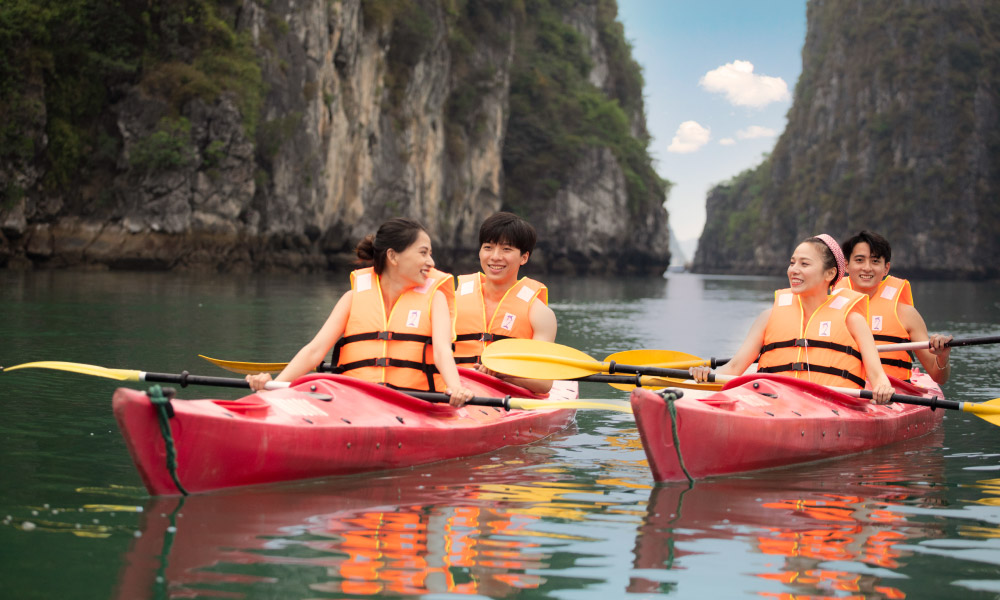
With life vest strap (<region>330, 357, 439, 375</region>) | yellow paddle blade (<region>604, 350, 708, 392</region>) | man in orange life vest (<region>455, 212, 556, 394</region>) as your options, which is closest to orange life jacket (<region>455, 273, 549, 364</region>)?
man in orange life vest (<region>455, 212, 556, 394</region>)

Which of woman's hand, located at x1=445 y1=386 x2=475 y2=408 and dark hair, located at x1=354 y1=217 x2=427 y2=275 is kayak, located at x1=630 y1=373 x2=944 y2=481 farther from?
dark hair, located at x1=354 y1=217 x2=427 y2=275

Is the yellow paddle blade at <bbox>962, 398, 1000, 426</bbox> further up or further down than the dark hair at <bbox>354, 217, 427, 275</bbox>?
further down

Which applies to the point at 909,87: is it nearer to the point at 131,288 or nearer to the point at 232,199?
the point at 232,199

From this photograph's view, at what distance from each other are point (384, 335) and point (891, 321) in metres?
3.84

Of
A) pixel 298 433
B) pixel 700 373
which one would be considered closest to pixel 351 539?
pixel 298 433

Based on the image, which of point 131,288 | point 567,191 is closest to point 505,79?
point 567,191

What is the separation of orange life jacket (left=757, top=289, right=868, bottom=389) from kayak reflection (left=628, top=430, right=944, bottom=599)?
0.53 meters

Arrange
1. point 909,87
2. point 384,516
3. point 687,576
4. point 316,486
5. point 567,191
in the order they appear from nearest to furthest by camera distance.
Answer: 1. point 687,576
2. point 384,516
3. point 316,486
4. point 567,191
5. point 909,87

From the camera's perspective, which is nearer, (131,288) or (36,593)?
(36,593)

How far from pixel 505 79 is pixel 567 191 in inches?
346

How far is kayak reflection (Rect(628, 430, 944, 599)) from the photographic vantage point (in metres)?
3.21

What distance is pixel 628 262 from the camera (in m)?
59.0

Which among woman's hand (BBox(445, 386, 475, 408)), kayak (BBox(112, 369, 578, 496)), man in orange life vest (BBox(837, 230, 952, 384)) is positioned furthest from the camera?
man in orange life vest (BBox(837, 230, 952, 384))

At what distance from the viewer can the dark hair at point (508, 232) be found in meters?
5.88
